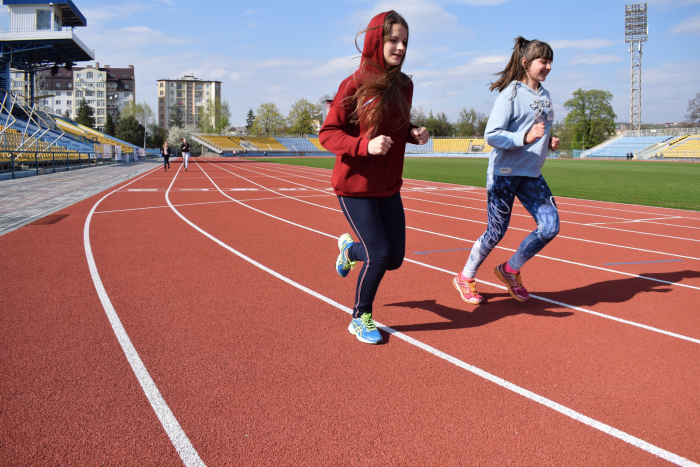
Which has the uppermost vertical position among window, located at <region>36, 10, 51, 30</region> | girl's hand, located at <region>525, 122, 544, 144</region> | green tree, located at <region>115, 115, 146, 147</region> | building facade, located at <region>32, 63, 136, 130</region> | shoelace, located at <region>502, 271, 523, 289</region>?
building facade, located at <region>32, 63, 136, 130</region>

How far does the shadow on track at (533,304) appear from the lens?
4.01 metres

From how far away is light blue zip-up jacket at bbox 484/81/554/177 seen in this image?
4.03 metres

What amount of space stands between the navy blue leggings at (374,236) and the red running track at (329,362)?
46 cm

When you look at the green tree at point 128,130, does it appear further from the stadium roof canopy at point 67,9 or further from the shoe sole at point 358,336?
the shoe sole at point 358,336

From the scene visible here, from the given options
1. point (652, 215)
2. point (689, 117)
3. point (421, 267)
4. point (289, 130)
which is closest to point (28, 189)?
point (421, 267)

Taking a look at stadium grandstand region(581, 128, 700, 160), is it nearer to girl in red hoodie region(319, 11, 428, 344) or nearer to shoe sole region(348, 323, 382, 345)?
girl in red hoodie region(319, 11, 428, 344)

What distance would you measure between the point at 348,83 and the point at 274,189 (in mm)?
13334

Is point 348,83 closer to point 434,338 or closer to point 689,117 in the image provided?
point 434,338

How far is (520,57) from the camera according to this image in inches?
161

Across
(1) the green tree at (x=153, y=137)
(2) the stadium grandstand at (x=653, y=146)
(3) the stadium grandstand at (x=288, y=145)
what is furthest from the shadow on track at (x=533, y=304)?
(1) the green tree at (x=153, y=137)

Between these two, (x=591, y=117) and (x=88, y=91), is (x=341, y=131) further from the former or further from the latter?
(x=88, y=91)

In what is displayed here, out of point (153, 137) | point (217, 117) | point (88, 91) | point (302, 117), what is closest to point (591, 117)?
point (302, 117)

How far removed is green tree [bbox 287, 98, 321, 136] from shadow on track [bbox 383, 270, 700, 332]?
317ft

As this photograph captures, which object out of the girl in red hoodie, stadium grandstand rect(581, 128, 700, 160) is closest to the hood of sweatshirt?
the girl in red hoodie
